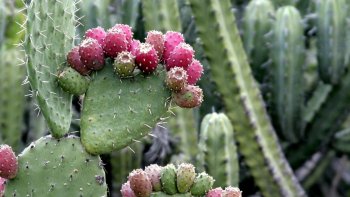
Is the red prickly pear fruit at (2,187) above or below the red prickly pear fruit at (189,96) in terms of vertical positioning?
below

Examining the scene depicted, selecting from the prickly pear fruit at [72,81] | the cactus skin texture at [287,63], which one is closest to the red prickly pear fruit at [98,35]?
the prickly pear fruit at [72,81]

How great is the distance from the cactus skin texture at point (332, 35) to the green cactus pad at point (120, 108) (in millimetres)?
2282

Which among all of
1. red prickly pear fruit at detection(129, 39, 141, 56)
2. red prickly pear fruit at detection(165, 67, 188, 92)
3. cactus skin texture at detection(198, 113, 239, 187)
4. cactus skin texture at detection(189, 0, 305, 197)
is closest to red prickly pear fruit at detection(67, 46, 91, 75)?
red prickly pear fruit at detection(129, 39, 141, 56)

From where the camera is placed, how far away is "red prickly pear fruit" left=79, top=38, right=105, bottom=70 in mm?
1861

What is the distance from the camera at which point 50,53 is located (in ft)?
6.38

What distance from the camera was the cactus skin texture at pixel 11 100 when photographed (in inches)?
159

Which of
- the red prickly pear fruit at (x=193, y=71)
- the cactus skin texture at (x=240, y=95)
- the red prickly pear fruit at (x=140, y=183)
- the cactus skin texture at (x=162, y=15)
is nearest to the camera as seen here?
the red prickly pear fruit at (x=140, y=183)

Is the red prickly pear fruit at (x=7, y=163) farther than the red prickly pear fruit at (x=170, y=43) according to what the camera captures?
No

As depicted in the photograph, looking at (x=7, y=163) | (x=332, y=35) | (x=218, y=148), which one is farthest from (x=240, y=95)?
(x=7, y=163)

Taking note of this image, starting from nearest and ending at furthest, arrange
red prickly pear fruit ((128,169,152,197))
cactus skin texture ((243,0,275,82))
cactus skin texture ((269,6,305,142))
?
1. red prickly pear fruit ((128,169,152,197))
2. cactus skin texture ((269,6,305,142))
3. cactus skin texture ((243,0,275,82))

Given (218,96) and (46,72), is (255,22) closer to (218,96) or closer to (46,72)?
(218,96)

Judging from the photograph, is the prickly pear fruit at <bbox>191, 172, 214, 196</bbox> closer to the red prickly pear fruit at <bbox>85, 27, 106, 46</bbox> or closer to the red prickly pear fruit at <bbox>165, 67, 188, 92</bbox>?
the red prickly pear fruit at <bbox>165, 67, 188, 92</bbox>

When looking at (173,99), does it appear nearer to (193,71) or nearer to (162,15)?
(193,71)

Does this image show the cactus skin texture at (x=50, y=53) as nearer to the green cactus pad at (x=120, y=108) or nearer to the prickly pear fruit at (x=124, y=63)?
the green cactus pad at (x=120, y=108)
